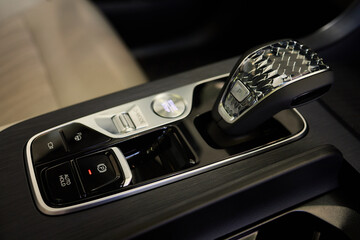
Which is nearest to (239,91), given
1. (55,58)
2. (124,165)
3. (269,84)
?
(269,84)

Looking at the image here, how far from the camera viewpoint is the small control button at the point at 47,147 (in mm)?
421

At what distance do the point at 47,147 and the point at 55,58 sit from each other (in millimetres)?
438

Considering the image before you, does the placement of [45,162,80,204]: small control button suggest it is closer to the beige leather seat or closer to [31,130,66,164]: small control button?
[31,130,66,164]: small control button

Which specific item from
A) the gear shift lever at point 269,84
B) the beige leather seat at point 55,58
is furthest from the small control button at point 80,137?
the beige leather seat at point 55,58

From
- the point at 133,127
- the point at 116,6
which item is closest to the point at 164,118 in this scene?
the point at 133,127

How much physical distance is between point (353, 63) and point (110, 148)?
0.45 m

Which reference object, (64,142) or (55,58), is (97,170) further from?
(55,58)

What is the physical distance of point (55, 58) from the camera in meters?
0.81

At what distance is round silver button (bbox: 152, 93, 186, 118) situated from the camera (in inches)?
18.3

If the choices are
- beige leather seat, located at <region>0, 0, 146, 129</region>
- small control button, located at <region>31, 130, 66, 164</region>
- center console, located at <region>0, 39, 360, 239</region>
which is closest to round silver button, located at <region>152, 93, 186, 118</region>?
center console, located at <region>0, 39, 360, 239</region>

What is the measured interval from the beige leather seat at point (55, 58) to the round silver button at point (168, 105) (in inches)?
10.3

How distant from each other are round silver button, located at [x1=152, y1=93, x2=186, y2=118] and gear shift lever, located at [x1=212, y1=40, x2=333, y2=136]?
5 cm

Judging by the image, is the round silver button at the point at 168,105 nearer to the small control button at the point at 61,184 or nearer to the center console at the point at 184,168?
the center console at the point at 184,168

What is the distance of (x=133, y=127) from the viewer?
0.45 meters
